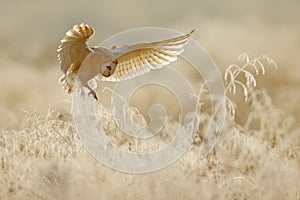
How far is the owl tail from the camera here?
4000mm

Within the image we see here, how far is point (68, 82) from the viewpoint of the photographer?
4.04m

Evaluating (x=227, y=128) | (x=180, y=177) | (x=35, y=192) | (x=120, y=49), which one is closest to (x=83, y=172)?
(x=35, y=192)

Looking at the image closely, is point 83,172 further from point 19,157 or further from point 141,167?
point 19,157

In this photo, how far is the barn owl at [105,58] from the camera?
3775 mm

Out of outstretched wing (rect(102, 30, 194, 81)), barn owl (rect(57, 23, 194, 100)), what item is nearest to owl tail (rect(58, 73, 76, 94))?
barn owl (rect(57, 23, 194, 100))

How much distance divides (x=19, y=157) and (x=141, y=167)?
0.92 metres

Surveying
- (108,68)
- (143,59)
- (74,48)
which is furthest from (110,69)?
(143,59)

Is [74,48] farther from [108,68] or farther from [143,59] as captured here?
[143,59]

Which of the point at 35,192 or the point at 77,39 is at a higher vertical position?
the point at 77,39

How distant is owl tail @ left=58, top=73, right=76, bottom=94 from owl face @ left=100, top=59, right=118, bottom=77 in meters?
A: 0.28

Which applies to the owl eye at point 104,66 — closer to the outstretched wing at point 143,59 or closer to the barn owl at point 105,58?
the barn owl at point 105,58

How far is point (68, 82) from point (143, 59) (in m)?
0.67

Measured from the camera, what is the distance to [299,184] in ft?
9.13

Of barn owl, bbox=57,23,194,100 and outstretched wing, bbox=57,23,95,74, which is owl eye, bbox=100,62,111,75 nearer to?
barn owl, bbox=57,23,194,100
